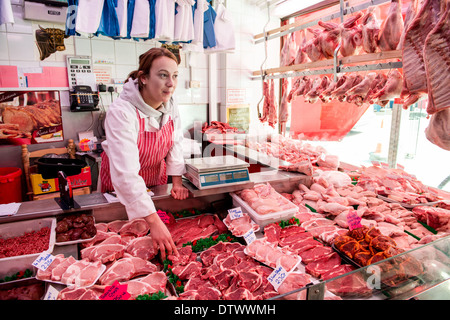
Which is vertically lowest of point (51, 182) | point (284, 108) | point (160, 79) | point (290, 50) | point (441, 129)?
point (51, 182)

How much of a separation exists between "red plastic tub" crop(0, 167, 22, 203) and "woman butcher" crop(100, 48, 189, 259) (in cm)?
248

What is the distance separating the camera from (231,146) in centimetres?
496

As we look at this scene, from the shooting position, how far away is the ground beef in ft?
5.40

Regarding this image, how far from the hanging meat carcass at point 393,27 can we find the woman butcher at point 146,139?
76.5 inches

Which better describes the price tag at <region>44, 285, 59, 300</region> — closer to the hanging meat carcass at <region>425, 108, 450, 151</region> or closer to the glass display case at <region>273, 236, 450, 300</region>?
the glass display case at <region>273, 236, 450, 300</region>

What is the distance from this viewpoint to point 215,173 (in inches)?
90.0

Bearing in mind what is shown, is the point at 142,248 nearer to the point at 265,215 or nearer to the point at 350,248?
the point at 265,215

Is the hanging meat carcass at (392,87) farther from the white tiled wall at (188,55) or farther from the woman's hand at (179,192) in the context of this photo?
the white tiled wall at (188,55)

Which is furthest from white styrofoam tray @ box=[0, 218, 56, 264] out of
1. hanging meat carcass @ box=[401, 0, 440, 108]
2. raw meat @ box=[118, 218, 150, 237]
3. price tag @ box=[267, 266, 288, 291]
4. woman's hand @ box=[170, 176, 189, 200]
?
hanging meat carcass @ box=[401, 0, 440, 108]

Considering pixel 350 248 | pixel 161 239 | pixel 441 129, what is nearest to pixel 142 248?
pixel 161 239

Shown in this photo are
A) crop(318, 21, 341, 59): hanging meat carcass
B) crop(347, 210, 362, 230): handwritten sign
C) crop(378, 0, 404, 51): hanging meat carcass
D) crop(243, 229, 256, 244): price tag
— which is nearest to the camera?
crop(243, 229, 256, 244): price tag

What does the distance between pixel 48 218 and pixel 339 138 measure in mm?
4817

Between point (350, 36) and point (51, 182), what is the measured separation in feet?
15.2

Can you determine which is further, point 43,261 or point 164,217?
point 164,217
